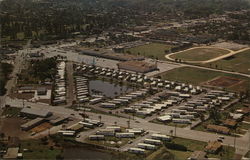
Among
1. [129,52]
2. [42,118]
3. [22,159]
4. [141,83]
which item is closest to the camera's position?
[22,159]

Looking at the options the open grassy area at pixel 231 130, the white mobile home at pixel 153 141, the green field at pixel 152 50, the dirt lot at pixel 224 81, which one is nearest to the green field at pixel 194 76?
the dirt lot at pixel 224 81

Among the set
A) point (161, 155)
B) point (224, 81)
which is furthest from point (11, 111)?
point (224, 81)

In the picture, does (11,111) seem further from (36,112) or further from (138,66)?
(138,66)

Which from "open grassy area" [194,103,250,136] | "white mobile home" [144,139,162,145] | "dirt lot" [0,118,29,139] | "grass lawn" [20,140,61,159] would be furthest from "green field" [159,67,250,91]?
"grass lawn" [20,140,61,159]

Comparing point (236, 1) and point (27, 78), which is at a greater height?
point (236, 1)

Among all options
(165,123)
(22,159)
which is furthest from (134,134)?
(22,159)

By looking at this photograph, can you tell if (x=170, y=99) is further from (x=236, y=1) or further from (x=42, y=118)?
(x=236, y=1)

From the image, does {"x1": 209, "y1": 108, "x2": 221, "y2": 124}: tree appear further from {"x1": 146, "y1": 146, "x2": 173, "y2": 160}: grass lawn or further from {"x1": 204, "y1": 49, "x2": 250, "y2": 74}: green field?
{"x1": 204, "y1": 49, "x2": 250, "y2": 74}: green field
